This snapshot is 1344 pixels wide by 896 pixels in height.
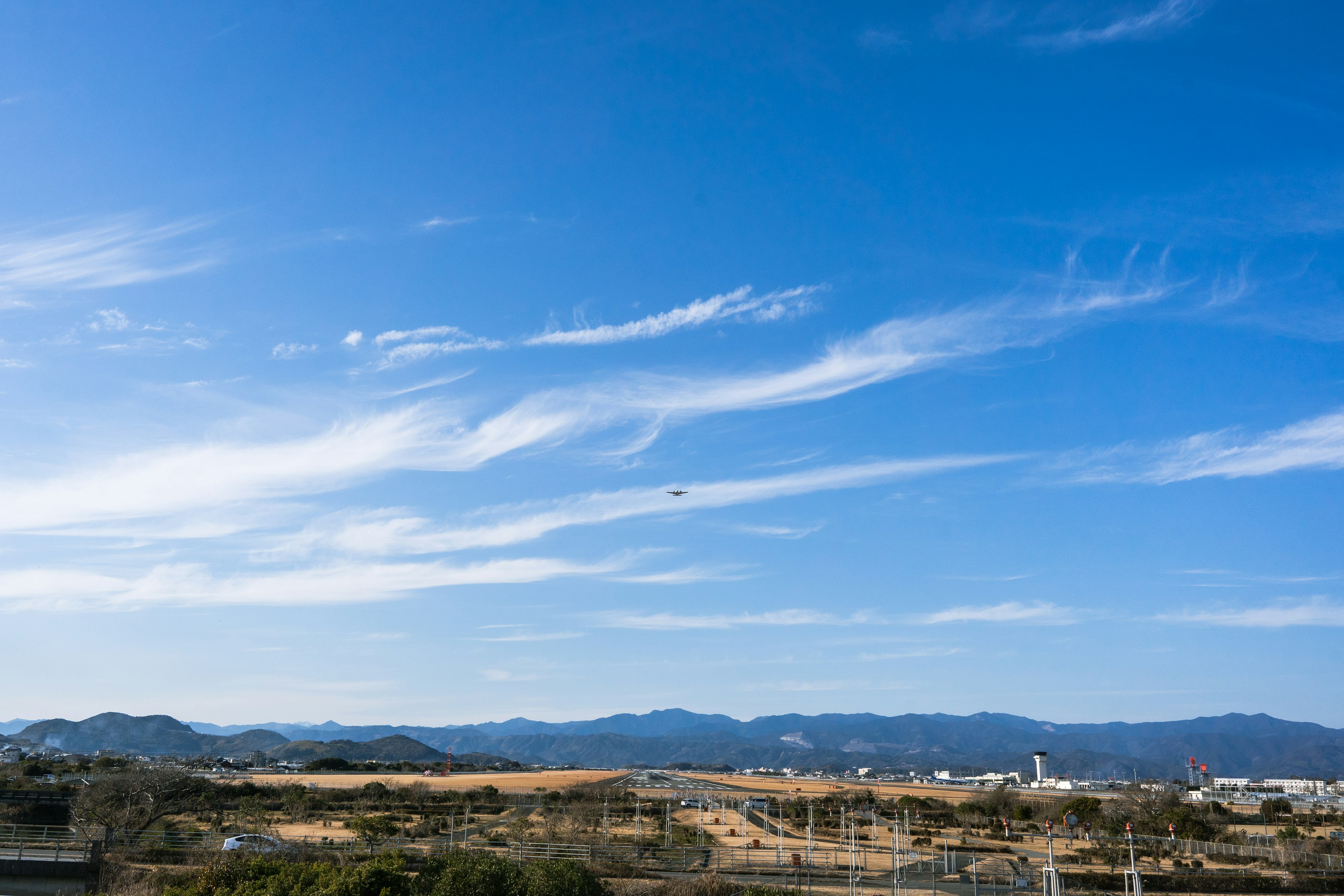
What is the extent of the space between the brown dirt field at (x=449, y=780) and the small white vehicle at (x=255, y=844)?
46.0 meters

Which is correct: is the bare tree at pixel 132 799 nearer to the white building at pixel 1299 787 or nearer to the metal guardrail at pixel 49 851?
the metal guardrail at pixel 49 851

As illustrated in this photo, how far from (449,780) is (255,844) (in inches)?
3131

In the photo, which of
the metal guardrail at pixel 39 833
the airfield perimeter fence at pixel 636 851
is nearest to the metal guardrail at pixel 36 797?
the metal guardrail at pixel 39 833

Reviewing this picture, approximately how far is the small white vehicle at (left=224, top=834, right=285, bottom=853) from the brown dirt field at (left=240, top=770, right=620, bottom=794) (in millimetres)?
45984

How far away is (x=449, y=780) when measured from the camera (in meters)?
118

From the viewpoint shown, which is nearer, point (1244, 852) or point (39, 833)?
point (1244, 852)

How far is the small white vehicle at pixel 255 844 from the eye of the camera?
39688 millimetres

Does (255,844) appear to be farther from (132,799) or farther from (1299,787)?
(1299,787)

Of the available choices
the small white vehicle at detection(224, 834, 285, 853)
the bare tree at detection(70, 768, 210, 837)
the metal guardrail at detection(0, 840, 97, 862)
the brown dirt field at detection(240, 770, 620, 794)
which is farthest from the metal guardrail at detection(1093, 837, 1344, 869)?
the brown dirt field at detection(240, 770, 620, 794)

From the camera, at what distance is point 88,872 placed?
3941 centimetres

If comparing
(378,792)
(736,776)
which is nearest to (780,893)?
(378,792)

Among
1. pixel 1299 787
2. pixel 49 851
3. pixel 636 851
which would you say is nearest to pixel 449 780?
pixel 49 851

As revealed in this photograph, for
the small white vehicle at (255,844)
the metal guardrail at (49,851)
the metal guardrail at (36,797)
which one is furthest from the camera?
the metal guardrail at (36,797)

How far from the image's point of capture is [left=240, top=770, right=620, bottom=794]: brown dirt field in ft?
319
